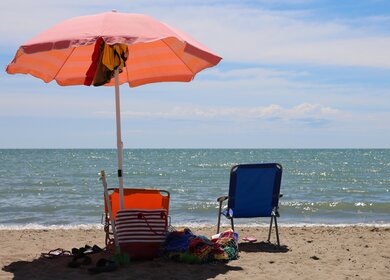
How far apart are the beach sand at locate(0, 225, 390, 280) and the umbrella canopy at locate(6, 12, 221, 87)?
1779mm

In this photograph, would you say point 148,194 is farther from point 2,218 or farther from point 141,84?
point 2,218

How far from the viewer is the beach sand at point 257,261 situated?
201 inches

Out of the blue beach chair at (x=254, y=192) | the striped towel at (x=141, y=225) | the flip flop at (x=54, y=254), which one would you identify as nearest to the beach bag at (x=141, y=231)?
the striped towel at (x=141, y=225)

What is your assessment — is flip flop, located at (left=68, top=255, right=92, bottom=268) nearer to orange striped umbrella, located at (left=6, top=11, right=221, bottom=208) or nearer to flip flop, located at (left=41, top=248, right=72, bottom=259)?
flip flop, located at (left=41, top=248, right=72, bottom=259)

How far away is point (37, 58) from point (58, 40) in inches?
48.0

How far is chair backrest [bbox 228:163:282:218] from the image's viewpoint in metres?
6.56

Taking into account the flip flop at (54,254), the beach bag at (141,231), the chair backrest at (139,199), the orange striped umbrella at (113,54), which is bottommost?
the flip flop at (54,254)

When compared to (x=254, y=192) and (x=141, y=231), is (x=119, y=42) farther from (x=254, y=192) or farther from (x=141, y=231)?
(x=254, y=192)

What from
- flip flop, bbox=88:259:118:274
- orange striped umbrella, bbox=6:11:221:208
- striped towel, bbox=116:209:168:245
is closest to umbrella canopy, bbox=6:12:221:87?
orange striped umbrella, bbox=6:11:221:208

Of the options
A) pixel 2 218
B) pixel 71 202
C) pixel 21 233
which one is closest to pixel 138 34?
pixel 21 233

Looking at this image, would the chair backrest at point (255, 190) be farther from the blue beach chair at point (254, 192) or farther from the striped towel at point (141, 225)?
the striped towel at point (141, 225)

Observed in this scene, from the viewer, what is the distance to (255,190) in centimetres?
664

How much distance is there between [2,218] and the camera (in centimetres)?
1145

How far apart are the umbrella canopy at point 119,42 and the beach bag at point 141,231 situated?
148 centimetres
